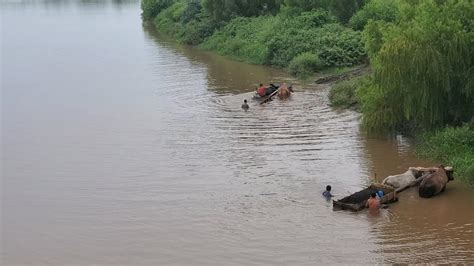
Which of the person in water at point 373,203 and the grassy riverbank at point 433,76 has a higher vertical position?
the grassy riverbank at point 433,76

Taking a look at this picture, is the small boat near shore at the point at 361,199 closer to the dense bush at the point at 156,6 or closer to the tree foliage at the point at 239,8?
the tree foliage at the point at 239,8

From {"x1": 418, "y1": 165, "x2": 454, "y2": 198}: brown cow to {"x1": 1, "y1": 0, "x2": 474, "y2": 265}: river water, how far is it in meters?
0.37

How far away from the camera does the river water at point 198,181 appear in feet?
54.3

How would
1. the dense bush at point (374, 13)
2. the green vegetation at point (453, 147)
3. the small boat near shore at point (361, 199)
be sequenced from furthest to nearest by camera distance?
the dense bush at point (374, 13), the green vegetation at point (453, 147), the small boat near shore at point (361, 199)

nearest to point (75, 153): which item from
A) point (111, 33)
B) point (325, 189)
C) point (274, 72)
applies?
point (325, 189)

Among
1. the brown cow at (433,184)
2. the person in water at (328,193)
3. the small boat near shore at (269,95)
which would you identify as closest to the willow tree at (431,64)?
the brown cow at (433,184)

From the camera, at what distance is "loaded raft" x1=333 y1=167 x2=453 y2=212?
720 inches

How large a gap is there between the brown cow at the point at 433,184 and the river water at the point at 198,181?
369 millimetres

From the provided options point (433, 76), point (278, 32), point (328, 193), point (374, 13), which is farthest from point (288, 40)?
point (328, 193)

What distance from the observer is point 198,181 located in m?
21.5

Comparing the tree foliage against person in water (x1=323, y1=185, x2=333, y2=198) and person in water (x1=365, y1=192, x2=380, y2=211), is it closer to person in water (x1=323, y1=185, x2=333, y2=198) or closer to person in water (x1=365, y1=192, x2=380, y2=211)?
person in water (x1=323, y1=185, x2=333, y2=198)

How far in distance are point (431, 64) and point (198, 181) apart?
328 inches

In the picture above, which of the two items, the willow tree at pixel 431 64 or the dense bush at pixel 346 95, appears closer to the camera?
the willow tree at pixel 431 64

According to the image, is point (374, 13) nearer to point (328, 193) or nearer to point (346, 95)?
point (346, 95)
